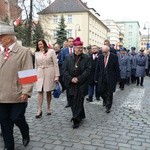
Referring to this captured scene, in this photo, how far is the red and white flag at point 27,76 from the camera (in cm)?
515

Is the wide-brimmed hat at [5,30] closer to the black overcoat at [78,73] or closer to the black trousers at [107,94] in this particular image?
the black overcoat at [78,73]

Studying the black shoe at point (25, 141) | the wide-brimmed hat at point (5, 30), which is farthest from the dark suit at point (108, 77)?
the wide-brimmed hat at point (5, 30)

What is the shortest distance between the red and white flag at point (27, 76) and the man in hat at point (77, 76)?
2.24 m

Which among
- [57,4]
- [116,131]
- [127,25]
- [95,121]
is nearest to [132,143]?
[116,131]

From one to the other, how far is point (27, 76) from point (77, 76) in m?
2.44

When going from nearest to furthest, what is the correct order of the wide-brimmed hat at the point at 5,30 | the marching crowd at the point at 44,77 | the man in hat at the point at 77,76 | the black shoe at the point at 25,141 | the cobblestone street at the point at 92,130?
the wide-brimmed hat at the point at 5,30, the marching crowd at the point at 44,77, the black shoe at the point at 25,141, the cobblestone street at the point at 92,130, the man in hat at the point at 77,76

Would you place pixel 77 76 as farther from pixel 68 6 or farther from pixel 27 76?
pixel 68 6

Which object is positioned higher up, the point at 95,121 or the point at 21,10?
the point at 21,10

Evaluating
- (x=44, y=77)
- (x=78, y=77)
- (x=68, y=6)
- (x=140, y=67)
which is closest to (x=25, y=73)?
(x=78, y=77)

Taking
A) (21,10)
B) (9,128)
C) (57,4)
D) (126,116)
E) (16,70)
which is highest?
(57,4)

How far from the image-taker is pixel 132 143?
6.21 meters

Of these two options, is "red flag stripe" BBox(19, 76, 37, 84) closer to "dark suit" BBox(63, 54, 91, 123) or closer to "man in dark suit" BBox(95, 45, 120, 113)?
"dark suit" BBox(63, 54, 91, 123)

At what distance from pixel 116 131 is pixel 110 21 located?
128916 mm

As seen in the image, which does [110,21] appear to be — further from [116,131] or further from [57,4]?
[116,131]
